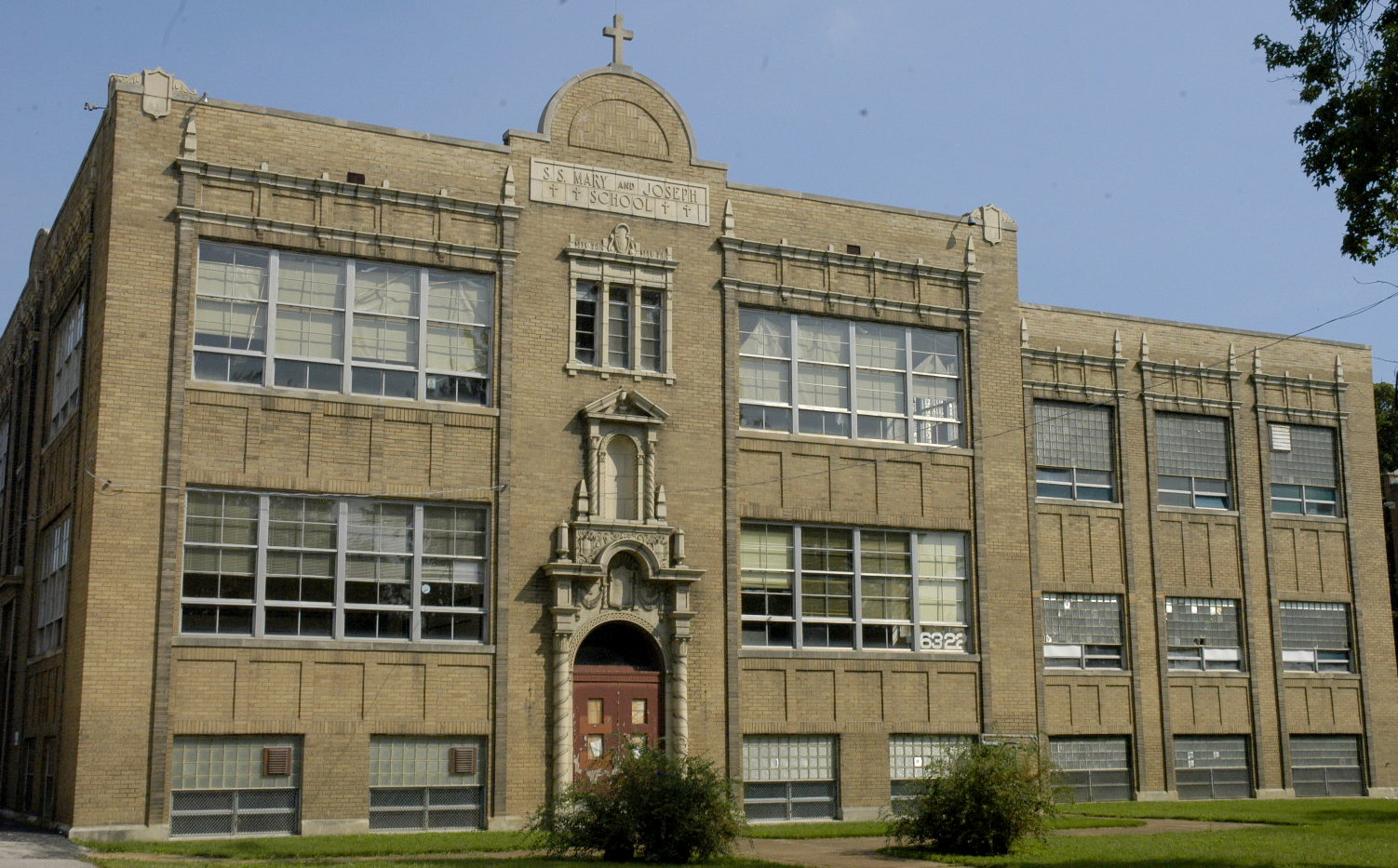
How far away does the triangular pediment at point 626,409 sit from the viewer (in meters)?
26.6

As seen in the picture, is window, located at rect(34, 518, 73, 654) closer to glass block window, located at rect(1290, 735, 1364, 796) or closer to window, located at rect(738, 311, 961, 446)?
window, located at rect(738, 311, 961, 446)

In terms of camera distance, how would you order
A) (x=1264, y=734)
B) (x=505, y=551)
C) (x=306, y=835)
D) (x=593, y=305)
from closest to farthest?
(x=306, y=835), (x=505, y=551), (x=593, y=305), (x=1264, y=734)

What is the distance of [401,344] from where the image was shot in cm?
2573

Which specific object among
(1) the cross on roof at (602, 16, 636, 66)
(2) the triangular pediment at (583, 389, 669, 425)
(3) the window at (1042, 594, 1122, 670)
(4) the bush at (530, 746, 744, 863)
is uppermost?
(1) the cross on roof at (602, 16, 636, 66)

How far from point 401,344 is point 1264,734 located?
20.0 meters

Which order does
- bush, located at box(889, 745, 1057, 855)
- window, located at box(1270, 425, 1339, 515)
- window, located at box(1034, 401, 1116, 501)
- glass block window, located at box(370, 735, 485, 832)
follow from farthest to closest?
window, located at box(1270, 425, 1339, 515)
window, located at box(1034, 401, 1116, 501)
glass block window, located at box(370, 735, 485, 832)
bush, located at box(889, 745, 1057, 855)

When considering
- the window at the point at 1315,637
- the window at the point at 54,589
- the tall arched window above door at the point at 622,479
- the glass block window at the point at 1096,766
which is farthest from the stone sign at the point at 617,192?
the window at the point at 1315,637

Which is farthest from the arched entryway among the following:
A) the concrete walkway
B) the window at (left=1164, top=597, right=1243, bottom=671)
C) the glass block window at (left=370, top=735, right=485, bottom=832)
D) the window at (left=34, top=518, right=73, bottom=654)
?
the window at (left=1164, top=597, right=1243, bottom=671)

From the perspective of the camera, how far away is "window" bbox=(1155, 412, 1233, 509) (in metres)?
33.5

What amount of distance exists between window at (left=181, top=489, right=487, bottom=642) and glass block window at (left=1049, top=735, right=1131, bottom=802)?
41.0ft

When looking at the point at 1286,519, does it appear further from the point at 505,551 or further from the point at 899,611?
the point at 505,551

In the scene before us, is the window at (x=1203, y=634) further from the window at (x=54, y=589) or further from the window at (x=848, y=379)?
the window at (x=54, y=589)

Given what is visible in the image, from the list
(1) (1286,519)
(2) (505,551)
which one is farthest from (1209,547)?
(2) (505,551)

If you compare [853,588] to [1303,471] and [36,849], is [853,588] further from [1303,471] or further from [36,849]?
[36,849]
